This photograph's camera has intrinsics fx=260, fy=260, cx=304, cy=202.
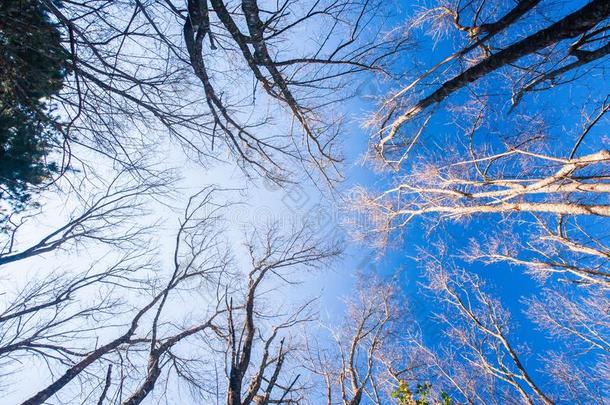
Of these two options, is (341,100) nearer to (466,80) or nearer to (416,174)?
(466,80)

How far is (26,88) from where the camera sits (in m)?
3.92

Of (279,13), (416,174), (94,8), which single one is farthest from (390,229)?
(94,8)

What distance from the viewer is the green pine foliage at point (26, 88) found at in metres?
2.91

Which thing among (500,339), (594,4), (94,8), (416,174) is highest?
(416,174)

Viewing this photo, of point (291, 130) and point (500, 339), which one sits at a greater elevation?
point (291, 130)

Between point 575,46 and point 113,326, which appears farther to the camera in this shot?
point 113,326

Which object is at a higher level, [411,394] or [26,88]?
[26,88]

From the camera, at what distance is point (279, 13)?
3.20 metres

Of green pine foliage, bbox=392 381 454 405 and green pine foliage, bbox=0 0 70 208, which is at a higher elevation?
green pine foliage, bbox=0 0 70 208

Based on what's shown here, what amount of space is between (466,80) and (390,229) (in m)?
4.66

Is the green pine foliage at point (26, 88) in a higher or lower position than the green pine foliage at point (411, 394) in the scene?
higher

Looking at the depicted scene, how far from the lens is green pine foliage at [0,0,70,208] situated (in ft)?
9.54

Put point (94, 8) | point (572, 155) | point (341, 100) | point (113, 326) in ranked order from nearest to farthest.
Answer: point (94, 8), point (572, 155), point (341, 100), point (113, 326)

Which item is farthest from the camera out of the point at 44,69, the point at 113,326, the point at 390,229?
the point at 390,229
